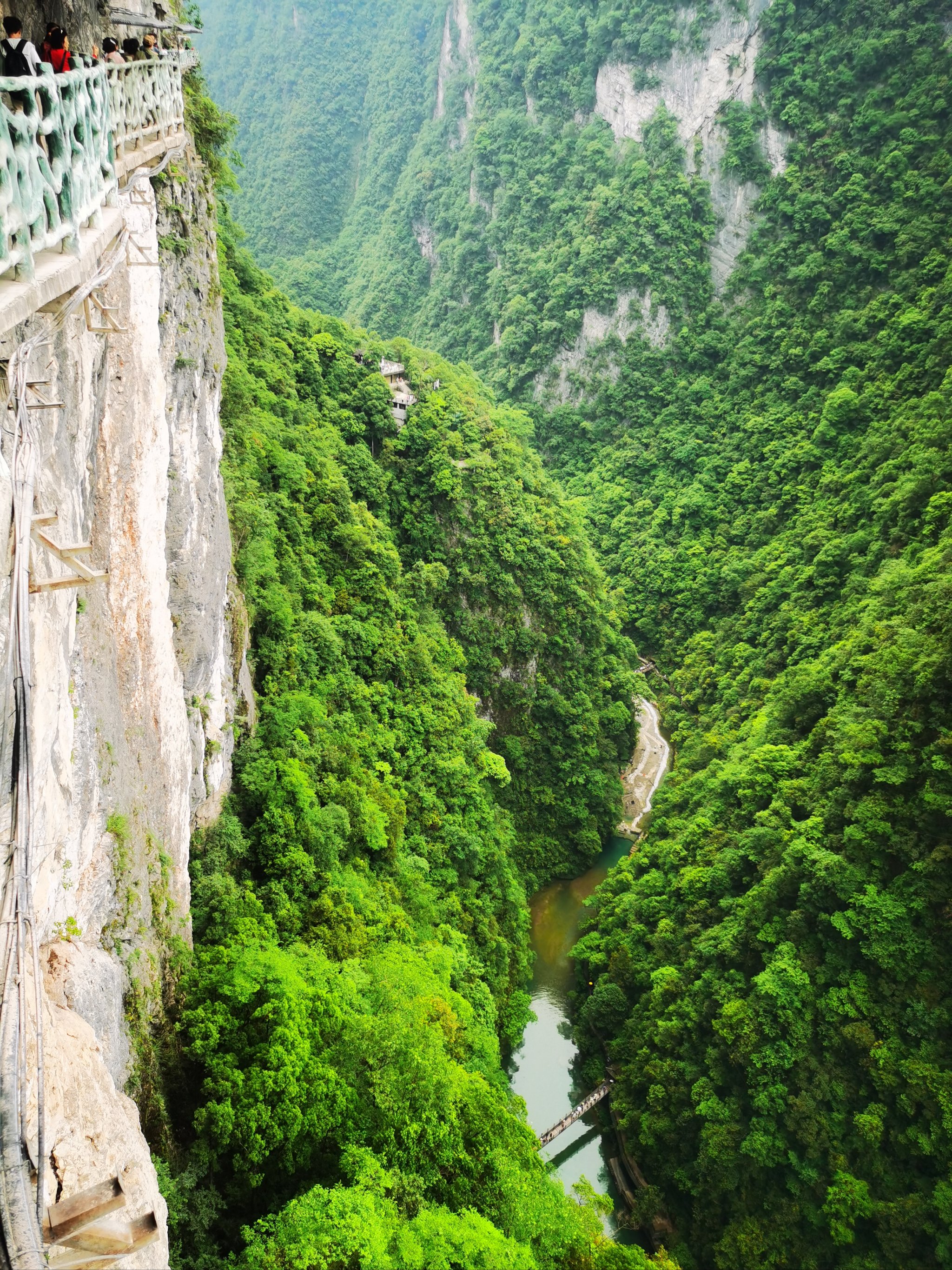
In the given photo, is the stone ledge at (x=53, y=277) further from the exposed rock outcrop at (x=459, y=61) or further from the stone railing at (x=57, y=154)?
the exposed rock outcrop at (x=459, y=61)

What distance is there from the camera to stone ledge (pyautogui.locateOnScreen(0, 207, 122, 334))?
16.4 ft

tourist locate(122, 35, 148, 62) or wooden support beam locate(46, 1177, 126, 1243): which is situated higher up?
tourist locate(122, 35, 148, 62)

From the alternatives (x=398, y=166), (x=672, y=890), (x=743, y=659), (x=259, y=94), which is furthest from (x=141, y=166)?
(x=259, y=94)

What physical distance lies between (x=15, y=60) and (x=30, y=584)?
150 inches

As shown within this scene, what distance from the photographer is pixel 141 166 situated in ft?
37.1

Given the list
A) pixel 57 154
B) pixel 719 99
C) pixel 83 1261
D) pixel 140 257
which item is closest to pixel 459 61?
pixel 719 99

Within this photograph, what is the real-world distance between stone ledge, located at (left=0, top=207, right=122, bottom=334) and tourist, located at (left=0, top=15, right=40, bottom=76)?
111 cm

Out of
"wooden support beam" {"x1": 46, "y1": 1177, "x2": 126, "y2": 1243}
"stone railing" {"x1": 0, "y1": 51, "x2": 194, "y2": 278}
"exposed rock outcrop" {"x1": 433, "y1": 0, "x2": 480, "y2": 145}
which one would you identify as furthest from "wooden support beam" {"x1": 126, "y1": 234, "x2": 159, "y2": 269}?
"exposed rock outcrop" {"x1": 433, "y1": 0, "x2": 480, "y2": 145}

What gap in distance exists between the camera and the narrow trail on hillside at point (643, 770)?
4041 centimetres

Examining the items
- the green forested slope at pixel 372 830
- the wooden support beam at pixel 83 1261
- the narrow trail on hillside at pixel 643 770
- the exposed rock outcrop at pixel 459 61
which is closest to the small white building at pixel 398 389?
the green forested slope at pixel 372 830

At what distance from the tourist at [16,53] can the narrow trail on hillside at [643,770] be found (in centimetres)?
3777

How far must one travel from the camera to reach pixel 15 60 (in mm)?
5832

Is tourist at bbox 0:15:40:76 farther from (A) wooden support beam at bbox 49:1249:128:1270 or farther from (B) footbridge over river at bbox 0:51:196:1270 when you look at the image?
(A) wooden support beam at bbox 49:1249:128:1270

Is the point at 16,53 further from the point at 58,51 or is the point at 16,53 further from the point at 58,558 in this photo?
the point at 58,558
